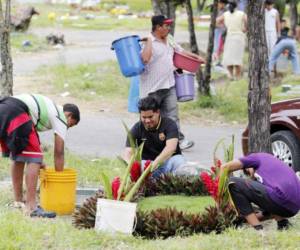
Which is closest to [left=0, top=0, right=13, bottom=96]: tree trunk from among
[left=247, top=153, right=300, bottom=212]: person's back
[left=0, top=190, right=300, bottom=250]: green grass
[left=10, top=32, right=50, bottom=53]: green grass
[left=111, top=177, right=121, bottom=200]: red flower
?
[left=111, top=177, right=121, bottom=200]: red flower

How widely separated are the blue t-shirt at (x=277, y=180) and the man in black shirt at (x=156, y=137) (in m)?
1.27

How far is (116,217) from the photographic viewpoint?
23.0 ft

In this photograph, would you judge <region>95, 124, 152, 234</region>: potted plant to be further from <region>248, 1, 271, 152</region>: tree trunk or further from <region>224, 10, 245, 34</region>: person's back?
<region>224, 10, 245, 34</region>: person's back

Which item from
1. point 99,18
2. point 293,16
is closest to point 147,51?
point 293,16

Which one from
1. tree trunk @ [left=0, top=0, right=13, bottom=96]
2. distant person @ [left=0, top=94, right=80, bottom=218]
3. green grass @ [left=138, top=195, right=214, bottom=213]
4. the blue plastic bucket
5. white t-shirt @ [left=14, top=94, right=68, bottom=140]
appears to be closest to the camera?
green grass @ [left=138, top=195, right=214, bottom=213]

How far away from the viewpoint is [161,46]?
36.2ft

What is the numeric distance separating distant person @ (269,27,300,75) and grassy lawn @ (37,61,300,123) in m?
0.38

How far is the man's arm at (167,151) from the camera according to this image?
820cm

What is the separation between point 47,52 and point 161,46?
44.8 ft

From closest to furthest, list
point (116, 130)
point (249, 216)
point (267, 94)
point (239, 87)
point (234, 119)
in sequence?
point (249, 216)
point (267, 94)
point (116, 130)
point (234, 119)
point (239, 87)

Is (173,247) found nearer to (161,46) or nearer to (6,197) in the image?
(6,197)

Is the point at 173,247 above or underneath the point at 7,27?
underneath

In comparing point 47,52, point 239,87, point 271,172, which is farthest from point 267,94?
point 47,52

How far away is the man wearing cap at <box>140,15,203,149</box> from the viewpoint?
431 inches
